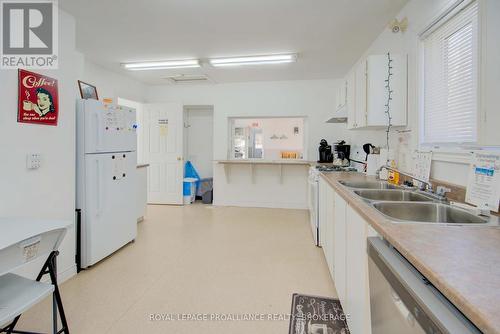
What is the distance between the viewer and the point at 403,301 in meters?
0.80

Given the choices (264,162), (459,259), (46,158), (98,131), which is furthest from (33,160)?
(264,162)

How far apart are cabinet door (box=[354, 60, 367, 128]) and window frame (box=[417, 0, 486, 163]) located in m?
0.44

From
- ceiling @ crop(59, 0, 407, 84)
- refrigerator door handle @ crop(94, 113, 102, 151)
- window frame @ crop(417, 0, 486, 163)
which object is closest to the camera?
window frame @ crop(417, 0, 486, 163)

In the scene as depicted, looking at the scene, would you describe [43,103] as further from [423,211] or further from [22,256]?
[423,211]

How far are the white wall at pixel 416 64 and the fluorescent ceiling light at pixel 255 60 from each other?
1.18 meters

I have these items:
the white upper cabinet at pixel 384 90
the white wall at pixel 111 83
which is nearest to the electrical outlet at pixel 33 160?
the white wall at pixel 111 83

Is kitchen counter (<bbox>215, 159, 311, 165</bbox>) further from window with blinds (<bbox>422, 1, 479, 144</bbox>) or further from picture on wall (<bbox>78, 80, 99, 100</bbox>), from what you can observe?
window with blinds (<bbox>422, 1, 479, 144</bbox>)

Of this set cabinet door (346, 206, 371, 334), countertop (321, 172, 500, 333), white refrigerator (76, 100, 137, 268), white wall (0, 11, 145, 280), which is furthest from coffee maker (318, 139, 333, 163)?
white wall (0, 11, 145, 280)

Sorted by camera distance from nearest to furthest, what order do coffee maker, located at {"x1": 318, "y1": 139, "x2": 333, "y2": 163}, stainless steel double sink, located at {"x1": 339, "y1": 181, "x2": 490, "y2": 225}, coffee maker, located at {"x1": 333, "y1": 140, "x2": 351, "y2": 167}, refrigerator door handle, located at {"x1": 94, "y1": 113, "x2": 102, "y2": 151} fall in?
stainless steel double sink, located at {"x1": 339, "y1": 181, "x2": 490, "y2": 225}, refrigerator door handle, located at {"x1": 94, "y1": 113, "x2": 102, "y2": 151}, coffee maker, located at {"x1": 333, "y1": 140, "x2": 351, "y2": 167}, coffee maker, located at {"x1": 318, "y1": 139, "x2": 333, "y2": 163}

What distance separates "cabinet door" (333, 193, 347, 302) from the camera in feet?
5.60

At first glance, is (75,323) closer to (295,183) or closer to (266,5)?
(266,5)

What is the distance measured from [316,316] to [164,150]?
169 inches

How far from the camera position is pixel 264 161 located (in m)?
4.89

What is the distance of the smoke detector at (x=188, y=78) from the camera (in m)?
4.61
